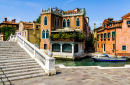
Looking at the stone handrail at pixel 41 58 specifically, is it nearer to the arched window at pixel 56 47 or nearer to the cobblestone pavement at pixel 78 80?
the cobblestone pavement at pixel 78 80

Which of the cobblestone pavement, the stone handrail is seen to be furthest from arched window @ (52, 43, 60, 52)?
the cobblestone pavement

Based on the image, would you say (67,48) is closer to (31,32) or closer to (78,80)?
(31,32)

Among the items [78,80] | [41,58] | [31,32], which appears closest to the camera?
[78,80]

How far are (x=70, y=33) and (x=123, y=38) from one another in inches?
502

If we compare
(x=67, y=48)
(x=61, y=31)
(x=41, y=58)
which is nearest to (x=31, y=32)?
(x=61, y=31)

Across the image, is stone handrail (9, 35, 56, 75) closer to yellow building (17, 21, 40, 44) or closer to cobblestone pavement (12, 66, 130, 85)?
cobblestone pavement (12, 66, 130, 85)

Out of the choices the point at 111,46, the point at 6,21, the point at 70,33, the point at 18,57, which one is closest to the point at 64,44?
the point at 70,33

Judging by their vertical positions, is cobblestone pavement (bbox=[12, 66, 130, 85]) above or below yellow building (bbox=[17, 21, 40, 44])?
below

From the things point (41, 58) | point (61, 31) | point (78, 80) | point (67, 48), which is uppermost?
point (61, 31)

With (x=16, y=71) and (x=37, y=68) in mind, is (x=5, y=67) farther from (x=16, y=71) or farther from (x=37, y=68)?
(x=37, y=68)

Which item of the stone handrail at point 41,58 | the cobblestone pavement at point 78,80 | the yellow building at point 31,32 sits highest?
the yellow building at point 31,32

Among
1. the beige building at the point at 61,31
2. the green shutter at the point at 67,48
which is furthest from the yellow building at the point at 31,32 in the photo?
the green shutter at the point at 67,48

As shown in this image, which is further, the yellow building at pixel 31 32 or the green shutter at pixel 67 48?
the yellow building at pixel 31 32

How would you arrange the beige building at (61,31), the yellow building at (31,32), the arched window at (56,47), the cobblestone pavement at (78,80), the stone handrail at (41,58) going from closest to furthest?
the cobblestone pavement at (78,80)
the stone handrail at (41,58)
the beige building at (61,31)
the arched window at (56,47)
the yellow building at (31,32)
